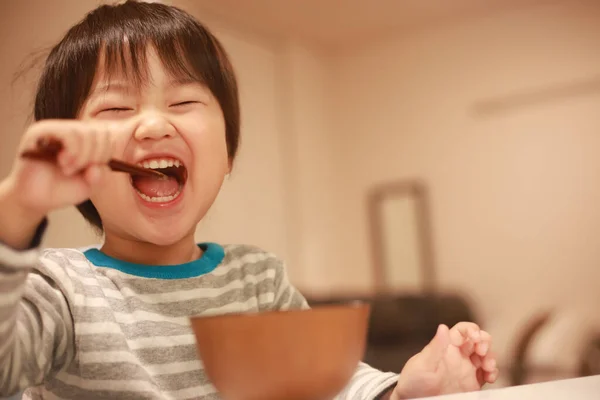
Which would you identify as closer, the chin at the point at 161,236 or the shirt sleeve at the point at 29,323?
the shirt sleeve at the point at 29,323

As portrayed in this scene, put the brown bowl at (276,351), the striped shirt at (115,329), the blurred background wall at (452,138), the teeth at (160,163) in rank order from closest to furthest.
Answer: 1. the brown bowl at (276,351)
2. the striped shirt at (115,329)
3. the teeth at (160,163)
4. the blurred background wall at (452,138)

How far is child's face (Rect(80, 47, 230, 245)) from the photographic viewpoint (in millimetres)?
578

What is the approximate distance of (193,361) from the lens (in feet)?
1.89

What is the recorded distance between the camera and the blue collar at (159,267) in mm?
601

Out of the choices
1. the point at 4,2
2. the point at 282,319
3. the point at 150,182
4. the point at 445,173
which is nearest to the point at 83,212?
the point at 150,182

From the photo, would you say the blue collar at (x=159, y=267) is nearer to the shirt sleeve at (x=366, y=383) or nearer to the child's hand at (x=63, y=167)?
the shirt sleeve at (x=366, y=383)

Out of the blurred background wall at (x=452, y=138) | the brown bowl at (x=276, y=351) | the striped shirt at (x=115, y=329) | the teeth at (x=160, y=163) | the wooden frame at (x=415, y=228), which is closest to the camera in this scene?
the brown bowl at (x=276, y=351)

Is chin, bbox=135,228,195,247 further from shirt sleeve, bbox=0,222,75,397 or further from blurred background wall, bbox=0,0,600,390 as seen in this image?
blurred background wall, bbox=0,0,600,390

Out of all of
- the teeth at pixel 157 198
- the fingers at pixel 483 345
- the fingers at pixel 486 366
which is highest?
the teeth at pixel 157 198

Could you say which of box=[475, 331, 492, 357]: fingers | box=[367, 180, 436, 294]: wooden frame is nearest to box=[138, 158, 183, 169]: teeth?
box=[475, 331, 492, 357]: fingers

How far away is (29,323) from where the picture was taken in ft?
1.55

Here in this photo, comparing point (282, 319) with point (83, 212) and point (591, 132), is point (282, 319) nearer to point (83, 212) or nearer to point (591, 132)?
point (83, 212)

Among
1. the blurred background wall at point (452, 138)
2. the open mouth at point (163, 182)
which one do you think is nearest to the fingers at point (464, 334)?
the open mouth at point (163, 182)

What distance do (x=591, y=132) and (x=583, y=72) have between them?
0.30 m
